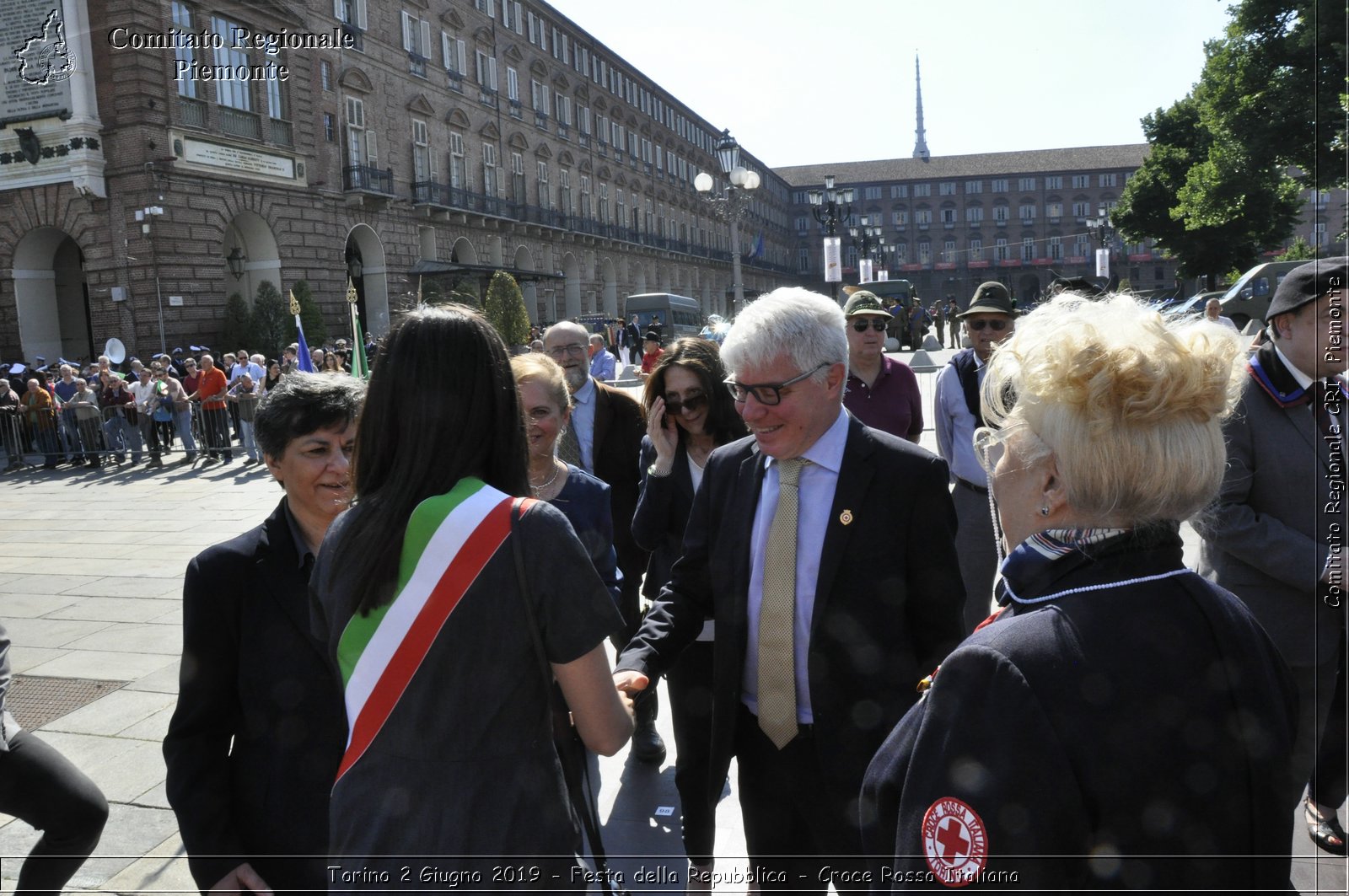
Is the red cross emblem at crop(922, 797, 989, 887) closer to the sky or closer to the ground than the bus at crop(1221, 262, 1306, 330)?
closer to the ground

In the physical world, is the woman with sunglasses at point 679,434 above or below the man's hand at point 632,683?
above

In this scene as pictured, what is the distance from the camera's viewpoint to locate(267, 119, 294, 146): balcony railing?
25.4 m

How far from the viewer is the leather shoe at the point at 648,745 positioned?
4.34 meters

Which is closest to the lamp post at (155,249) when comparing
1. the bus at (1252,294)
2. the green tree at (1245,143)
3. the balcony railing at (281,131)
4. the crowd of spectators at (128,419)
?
the balcony railing at (281,131)

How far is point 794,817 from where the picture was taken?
256 cm

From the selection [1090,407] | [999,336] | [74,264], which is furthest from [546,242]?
[1090,407]

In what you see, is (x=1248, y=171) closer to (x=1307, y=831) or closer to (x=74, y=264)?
(x=1307, y=831)

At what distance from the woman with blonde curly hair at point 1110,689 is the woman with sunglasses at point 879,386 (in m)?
3.55

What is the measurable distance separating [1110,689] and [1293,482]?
2.31 m

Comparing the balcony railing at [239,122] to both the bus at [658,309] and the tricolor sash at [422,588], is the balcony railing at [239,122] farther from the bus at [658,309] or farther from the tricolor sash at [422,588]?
the tricolor sash at [422,588]

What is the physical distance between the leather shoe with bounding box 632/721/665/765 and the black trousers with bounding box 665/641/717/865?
2.75 feet

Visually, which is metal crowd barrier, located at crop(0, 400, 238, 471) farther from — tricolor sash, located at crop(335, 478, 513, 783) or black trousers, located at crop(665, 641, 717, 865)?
tricolor sash, located at crop(335, 478, 513, 783)

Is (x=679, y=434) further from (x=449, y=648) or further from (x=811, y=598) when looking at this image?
(x=449, y=648)

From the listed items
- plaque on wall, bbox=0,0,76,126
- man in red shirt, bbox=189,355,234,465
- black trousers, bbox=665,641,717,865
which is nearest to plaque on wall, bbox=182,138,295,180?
plaque on wall, bbox=0,0,76,126
